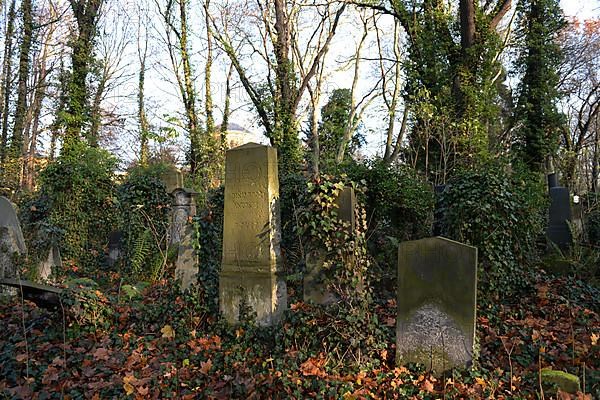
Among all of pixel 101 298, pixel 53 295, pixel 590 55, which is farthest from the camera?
pixel 590 55

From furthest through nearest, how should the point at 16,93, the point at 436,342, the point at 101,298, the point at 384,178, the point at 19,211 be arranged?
the point at 16,93
the point at 19,211
the point at 384,178
the point at 101,298
the point at 436,342

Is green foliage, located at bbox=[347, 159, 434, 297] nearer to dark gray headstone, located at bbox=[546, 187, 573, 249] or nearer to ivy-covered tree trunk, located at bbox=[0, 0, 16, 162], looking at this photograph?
dark gray headstone, located at bbox=[546, 187, 573, 249]

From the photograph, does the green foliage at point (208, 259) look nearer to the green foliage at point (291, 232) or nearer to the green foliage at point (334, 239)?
the green foliage at point (291, 232)

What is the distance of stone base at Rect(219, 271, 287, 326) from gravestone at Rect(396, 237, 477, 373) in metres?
1.65

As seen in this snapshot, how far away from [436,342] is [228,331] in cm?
250

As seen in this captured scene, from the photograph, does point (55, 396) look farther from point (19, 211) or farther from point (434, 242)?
point (19, 211)

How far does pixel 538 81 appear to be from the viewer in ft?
40.6

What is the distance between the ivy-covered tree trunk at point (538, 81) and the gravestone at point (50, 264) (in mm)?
12613

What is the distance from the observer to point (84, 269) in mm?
9125

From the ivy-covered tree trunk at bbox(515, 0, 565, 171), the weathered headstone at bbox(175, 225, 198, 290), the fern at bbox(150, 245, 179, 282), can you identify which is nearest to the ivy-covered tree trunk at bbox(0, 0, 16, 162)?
the fern at bbox(150, 245, 179, 282)

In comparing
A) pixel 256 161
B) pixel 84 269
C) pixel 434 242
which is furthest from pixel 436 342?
pixel 84 269

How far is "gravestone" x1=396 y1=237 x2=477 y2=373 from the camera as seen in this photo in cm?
393

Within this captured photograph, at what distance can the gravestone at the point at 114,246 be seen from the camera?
9946 mm

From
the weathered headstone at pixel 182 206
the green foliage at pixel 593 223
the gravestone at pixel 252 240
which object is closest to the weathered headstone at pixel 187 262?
the gravestone at pixel 252 240
